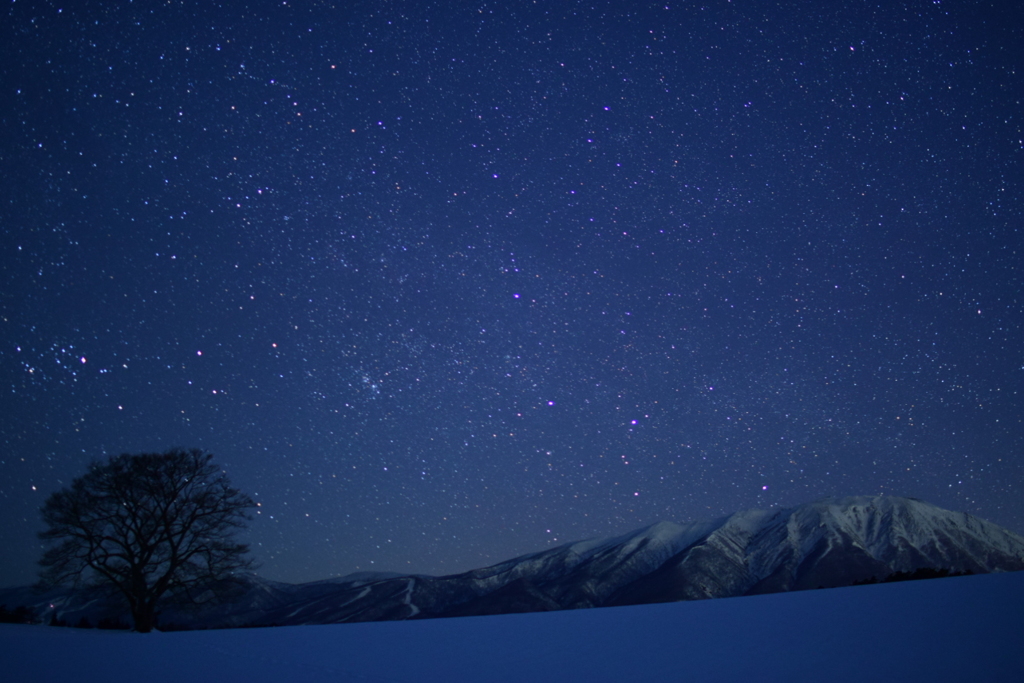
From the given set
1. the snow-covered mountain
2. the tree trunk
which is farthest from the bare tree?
the snow-covered mountain

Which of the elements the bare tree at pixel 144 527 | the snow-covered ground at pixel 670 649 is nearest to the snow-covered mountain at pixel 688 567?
the bare tree at pixel 144 527

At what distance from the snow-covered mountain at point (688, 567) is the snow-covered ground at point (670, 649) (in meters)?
98.6

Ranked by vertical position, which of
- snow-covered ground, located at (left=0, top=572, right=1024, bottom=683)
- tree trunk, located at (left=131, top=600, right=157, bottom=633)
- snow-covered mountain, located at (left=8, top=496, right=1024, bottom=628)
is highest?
snow-covered ground, located at (left=0, top=572, right=1024, bottom=683)

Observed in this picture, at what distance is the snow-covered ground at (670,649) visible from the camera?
3.98 metres

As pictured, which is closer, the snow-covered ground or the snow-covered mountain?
the snow-covered ground

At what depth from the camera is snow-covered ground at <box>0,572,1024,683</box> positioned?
13.1ft

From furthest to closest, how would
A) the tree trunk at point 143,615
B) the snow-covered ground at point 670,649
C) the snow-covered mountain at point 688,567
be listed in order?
the snow-covered mountain at point 688,567 < the tree trunk at point 143,615 < the snow-covered ground at point 670,649

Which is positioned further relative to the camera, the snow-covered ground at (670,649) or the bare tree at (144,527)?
the bare tree at (144,527)

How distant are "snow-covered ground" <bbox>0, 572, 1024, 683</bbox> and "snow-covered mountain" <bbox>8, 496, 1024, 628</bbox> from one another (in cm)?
9859

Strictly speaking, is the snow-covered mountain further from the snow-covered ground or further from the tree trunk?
the snow-covered ground

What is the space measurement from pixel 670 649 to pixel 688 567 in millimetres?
133390

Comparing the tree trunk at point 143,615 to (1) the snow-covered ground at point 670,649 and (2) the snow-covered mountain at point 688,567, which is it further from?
(2) the snow-covered mountain at point 688,567

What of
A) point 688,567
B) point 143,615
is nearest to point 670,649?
point 143,615

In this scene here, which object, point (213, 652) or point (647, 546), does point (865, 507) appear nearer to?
point (647, 546)
